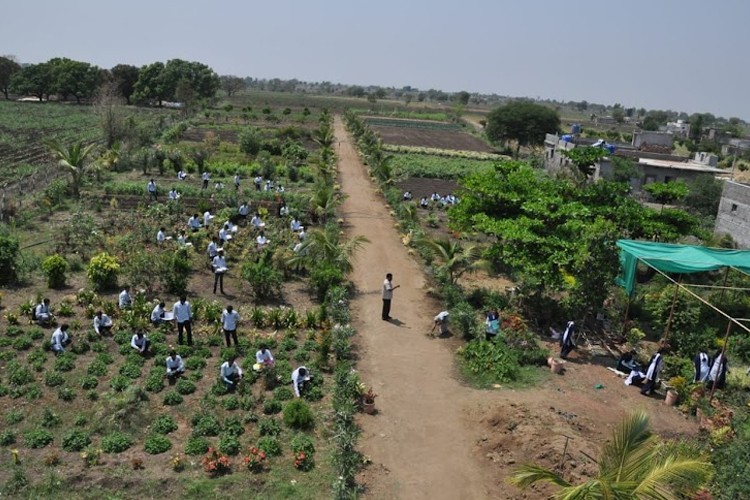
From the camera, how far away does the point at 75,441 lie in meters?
10.1

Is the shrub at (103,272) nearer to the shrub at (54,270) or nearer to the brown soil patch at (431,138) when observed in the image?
the shrub at (54,270)

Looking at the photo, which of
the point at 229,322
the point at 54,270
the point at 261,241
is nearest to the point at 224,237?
the point at 261,241

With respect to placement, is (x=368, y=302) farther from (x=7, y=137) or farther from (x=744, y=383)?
(x=7, y=137)

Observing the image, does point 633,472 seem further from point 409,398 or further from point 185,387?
point 185,387

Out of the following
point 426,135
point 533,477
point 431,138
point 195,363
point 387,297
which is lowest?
point 195,363

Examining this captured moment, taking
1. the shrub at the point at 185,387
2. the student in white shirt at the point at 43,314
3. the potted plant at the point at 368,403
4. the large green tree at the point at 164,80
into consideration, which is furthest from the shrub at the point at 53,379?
the large green tree at the point at 164,80

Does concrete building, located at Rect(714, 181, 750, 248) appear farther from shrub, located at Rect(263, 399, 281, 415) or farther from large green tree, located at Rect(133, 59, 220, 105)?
large green tree, located at Rect(133, 59, 220, 105)

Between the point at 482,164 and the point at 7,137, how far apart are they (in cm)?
3738

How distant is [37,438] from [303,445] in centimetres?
453

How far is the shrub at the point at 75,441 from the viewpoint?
10.1m

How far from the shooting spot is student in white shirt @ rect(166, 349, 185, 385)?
40.9 feet

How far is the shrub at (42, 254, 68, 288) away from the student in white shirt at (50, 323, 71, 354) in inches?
152

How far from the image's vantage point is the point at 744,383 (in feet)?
44.8

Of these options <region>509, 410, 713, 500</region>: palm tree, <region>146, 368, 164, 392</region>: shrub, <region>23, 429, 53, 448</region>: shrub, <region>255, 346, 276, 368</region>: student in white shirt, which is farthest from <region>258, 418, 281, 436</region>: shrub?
<region>509, 410, 713, 500</region>: palm tree
